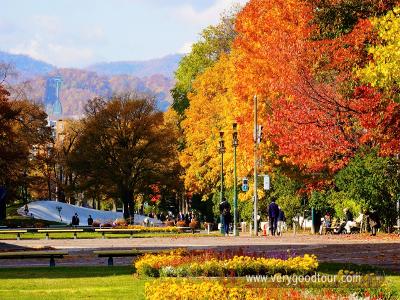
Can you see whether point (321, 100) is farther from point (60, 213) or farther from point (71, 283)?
point (60, 213)

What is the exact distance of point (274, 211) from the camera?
50.0m

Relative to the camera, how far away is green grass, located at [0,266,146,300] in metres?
19.0

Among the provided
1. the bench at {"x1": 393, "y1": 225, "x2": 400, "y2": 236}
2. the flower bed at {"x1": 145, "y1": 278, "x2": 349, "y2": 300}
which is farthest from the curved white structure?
the flower bed at {"x1": 145, "y1": 278, "x2": 349, "y2": 300}

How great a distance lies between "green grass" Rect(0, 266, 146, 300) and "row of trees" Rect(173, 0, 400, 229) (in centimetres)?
1023

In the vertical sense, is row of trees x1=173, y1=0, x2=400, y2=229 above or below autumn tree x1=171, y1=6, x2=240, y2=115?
below

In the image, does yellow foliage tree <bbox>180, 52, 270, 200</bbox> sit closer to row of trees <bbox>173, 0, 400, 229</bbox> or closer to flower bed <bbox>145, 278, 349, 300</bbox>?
row of trees <bbox>173, 0, 400, 229</bbox>

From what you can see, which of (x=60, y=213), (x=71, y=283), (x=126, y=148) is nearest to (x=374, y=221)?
(x=71, y=283)

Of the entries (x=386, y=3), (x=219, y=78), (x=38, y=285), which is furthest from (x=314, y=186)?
(x=38, y=285)

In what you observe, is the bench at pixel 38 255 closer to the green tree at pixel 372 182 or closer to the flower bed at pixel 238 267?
the flower bed at pixel 238 267

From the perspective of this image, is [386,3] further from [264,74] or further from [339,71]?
[264,74]

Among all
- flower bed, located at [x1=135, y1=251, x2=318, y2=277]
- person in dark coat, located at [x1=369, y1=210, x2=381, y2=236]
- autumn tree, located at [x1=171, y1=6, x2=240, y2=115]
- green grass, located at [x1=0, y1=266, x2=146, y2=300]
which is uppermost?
autumn tree, located at [x1=171, y1=6, x2=240, y2=115]

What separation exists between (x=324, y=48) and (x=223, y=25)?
4856cm

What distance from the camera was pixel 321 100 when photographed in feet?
145

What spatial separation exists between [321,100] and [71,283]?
79.6ft
